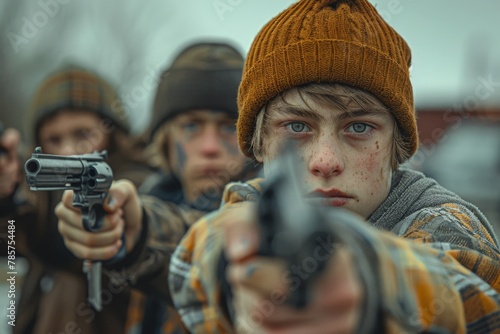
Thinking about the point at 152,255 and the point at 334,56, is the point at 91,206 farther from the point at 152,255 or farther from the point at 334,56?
the point at 334,56

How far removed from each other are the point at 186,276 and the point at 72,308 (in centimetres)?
185

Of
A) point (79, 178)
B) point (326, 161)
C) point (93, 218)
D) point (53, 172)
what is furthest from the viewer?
point (93, 218)

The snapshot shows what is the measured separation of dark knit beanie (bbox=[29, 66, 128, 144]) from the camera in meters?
3.25

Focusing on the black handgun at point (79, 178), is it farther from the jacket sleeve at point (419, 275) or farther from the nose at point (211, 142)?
the nose at point (211, 142)

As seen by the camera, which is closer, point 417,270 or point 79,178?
point 417,270

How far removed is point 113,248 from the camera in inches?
79.4

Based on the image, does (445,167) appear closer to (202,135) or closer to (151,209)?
(202,135)

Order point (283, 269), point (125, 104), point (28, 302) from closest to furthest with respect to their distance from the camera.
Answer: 1. point (283, 269)
2. point (28, 302)
3. point (125, 104)

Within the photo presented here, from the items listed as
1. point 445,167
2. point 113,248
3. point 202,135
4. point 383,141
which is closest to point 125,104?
point 202,135

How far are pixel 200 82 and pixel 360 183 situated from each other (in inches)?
71.0

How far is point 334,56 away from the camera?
4.19 feet

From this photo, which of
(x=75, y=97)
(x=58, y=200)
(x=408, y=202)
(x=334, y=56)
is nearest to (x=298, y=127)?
(x=334, y=56)

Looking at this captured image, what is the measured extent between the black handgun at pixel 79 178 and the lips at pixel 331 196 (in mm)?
682

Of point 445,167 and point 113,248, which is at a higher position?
point 113,248
